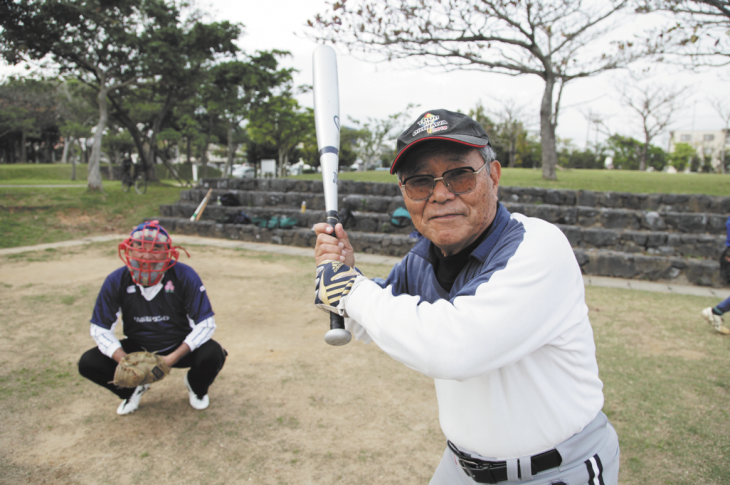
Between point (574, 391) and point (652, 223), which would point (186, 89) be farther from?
point (574, 391)

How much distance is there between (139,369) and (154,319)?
469mm

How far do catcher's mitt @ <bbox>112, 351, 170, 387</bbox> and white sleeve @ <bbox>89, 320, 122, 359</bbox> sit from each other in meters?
0.17

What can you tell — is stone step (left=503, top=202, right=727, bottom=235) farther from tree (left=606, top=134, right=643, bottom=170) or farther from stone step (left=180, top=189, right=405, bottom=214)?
tree (left=606, top=134, right=643, bottom=170)

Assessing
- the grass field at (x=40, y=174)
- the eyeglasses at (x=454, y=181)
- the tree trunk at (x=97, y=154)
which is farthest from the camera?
the grass field at (x=40, y=174)

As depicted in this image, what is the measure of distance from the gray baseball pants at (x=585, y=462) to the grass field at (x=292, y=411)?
1547 mm

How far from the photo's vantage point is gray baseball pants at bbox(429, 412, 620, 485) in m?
1.38

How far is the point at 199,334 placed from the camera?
340 centimetres

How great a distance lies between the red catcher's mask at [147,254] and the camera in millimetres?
3178

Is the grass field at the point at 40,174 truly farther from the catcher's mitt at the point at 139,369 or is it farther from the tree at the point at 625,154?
the tree at the point at 625,154

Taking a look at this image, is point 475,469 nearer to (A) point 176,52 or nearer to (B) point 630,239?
(B) point 630,239

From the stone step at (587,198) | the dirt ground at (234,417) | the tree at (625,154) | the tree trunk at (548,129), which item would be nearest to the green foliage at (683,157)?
the tree at (625,154)

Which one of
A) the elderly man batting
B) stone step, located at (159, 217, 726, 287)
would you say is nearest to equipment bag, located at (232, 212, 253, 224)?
stone step, located at (159, 217, 726, 287)

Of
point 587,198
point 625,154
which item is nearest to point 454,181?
point 587,198

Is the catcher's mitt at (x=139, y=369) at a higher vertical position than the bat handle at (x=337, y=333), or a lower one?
lower
